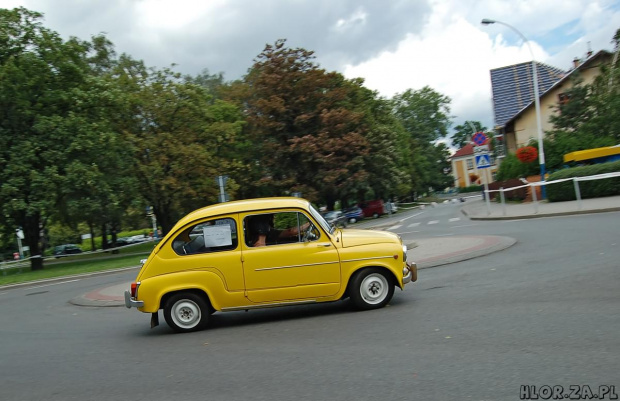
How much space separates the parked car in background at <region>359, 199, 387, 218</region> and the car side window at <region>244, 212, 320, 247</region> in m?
47.6

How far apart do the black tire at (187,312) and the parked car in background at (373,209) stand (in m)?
47.8

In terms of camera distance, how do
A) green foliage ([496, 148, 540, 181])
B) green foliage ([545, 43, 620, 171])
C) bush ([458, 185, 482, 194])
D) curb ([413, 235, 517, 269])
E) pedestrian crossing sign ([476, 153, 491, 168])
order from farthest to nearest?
bush ([458, 185, 482, 194])
green foliage ([496, 148, 540, 181])
green foliage ([545, 43, 620, 171])
pedestrian crossing sign ([476, 153, 491, 168])
curb ([413, 235, 517, 269])

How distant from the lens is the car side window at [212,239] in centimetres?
780

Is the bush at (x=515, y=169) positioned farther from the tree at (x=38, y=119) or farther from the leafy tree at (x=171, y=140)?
the tree at (x=38, y=119)

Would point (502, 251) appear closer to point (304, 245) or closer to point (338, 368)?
point (304, 245)

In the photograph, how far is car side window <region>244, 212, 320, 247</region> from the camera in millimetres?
7814

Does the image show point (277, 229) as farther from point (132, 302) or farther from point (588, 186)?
point (588, 186)

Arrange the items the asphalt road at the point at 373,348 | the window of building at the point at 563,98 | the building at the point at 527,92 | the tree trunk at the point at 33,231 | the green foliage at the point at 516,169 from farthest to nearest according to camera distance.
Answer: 1. the building at the point at 527,92
2. the window of building at the point at 563,98
3. the green foliage at the point at 516,169
4. the tree trunk at the point at 33,231
5. the asphalt road at the point at 373,348

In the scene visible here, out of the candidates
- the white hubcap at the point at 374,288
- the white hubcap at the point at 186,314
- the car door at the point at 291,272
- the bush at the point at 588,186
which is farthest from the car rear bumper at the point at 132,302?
the bush at the point at 588,186

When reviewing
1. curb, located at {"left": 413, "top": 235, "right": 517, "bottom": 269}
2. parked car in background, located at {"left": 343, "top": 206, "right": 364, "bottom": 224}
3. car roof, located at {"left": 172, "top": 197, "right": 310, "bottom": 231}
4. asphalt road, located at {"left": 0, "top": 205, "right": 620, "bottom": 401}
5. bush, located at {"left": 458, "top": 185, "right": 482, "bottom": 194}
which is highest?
bush, located at {"left": 458, "top": 185, "right": 482, "bottom": 194}

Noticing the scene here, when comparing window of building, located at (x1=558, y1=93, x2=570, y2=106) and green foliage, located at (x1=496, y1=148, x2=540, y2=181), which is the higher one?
window of building, located at (x1=558, y1=93, x2=570, y2=106)

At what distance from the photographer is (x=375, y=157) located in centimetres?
5291

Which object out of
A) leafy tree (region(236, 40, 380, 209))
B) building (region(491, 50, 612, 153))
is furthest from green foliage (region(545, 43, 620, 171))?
leafy tree (region(236, 40, 380, 209))

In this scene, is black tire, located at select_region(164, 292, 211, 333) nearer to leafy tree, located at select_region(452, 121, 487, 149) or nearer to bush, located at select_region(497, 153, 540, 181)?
bush, located at select_region(497, 153, 540, 181)
